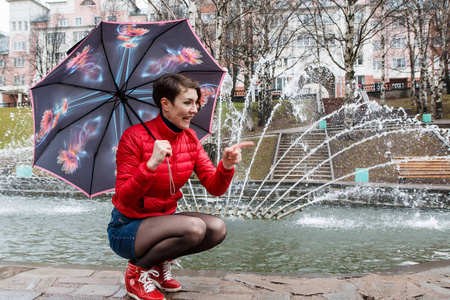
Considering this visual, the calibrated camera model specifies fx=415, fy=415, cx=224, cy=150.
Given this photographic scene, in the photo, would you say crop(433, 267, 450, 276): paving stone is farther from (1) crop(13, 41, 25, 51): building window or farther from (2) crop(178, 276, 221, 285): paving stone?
(1) crop(13, 41, 25, 51): building window

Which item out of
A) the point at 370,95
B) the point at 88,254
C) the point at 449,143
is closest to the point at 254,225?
the point at 88,254

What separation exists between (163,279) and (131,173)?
3.09 ft

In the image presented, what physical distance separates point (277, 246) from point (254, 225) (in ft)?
4.95

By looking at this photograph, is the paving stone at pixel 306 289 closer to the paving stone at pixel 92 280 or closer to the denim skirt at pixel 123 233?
the denim skirt at pixel 123 233

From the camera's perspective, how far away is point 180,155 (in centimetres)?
306

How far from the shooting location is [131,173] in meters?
2.85

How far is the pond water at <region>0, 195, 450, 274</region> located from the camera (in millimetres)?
4807

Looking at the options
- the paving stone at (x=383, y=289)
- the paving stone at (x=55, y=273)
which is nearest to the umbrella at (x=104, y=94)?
the paving stone at (x=55, y=273)

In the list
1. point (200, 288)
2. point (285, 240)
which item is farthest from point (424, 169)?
point (200, 288)

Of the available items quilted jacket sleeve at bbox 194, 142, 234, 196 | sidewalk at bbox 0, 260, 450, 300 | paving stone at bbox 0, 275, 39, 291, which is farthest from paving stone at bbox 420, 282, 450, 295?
paving stone at bbox 0, 275, 39, 291

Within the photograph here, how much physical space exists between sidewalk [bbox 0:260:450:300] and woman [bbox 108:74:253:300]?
0.37m

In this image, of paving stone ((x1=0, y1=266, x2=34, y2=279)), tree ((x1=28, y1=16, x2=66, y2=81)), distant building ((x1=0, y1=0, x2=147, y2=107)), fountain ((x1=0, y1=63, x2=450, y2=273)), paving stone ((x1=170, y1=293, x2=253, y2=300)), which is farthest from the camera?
distant building ((x1=0, y1=0, x2=147, y2=107))

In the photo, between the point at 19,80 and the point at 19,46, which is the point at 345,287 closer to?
the point at 19,80

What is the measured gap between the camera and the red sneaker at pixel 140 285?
9.68 feet
